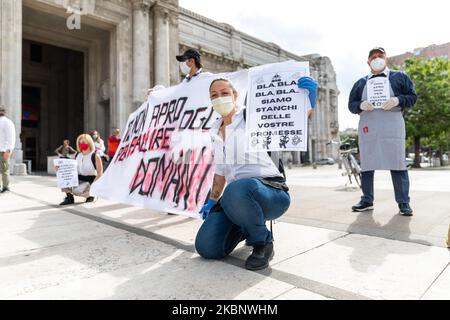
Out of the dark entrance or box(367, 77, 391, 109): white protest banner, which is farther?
the dark entrance

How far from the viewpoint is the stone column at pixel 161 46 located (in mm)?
19109

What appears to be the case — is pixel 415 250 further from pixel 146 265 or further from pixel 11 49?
pixel 11 49

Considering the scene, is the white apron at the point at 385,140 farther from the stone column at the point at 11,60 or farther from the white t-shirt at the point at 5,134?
the stone column at the point at 11,60

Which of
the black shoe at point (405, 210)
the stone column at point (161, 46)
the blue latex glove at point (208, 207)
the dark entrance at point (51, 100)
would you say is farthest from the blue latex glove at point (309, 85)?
the dark entrance at point (51, 100)

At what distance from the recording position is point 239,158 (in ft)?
7.84

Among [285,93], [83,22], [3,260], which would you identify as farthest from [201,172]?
[83,22]

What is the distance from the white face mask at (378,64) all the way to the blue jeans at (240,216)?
2545mm

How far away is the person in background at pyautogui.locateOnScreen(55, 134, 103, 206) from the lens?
5375 millimetres

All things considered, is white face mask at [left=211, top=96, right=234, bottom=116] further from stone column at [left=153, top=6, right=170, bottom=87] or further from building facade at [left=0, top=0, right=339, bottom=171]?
stone column at [left=153, top=6, right=170, bottom=87]

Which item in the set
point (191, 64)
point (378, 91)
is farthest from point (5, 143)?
point (378, 91)

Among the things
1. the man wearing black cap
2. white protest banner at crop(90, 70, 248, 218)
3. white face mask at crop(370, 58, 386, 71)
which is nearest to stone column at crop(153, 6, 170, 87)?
white protest banner at crop(90, 70, 248, 218)

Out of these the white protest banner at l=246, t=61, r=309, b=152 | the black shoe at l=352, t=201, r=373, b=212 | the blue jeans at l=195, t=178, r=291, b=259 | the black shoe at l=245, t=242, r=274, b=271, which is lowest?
the black shoe at l=245, t=242, r=274, b=271

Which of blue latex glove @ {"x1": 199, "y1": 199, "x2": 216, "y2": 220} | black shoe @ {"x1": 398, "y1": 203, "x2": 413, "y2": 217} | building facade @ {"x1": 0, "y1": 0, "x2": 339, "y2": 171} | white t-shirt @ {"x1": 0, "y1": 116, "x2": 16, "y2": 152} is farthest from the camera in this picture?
building facade @ {"x1": 0, "y1": 0, "x2": 339, "y2": 171}

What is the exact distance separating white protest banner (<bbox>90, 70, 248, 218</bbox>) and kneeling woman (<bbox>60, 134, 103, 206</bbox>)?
2.45 feet
